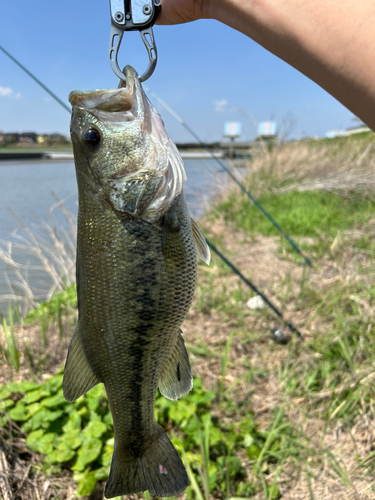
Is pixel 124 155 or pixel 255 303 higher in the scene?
pixel 124 155

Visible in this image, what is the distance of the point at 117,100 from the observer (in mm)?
1351

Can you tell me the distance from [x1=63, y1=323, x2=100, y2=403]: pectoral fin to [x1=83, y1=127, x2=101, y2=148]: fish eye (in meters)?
0.70

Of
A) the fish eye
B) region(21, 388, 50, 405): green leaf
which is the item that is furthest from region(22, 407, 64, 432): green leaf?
the fish eye

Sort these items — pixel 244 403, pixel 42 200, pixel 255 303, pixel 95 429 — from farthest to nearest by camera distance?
1. pixel 42 200
2. pixel 255 303
3. pixel 244 403
4. pixel 95 429

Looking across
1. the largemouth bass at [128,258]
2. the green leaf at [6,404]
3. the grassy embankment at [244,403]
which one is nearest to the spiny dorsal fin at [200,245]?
the largemouth bass at [128,258]

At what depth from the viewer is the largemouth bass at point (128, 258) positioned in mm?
1344

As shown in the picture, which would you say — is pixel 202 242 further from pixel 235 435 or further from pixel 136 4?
pixel 235 435

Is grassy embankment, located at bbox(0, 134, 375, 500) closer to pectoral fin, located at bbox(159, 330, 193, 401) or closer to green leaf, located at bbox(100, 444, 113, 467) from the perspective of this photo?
green leaf, located at bbox(100, 444, 113, 467)

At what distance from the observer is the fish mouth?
52.2 inches

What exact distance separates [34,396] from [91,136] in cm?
218

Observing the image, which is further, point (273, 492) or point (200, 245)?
point (273, 492)

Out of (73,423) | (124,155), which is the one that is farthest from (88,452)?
(124,155)

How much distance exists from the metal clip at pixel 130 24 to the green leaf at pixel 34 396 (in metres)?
2.35

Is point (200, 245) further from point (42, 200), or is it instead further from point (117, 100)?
point (42, 200)
